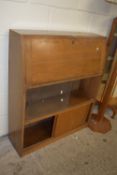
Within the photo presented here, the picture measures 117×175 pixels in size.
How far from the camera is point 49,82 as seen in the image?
1.34 metres

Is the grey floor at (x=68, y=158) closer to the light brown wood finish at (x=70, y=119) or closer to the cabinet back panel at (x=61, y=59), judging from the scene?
the light brown wood finish at (x=70, y=119)

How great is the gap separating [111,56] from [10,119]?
1342 millimetres

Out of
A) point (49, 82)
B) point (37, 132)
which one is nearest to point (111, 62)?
point (49, 82)

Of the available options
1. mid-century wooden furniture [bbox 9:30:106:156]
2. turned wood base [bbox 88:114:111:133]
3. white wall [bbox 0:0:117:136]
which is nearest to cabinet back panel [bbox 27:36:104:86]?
mid-century wooden furniture [bbox 9:30:106:156]

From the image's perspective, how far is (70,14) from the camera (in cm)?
157

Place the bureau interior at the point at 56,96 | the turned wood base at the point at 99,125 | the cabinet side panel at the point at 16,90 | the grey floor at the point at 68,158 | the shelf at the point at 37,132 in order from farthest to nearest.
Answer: the turned wood base at the point at 99,125, the shelf at the point at 37,132, the bureau interior at the point at 56,96, the grey floor at the point at 68,158, the cabinet side panel at the point at 16,90

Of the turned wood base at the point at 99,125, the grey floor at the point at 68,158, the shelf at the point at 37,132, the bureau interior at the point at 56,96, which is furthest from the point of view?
the turned wood base at the point at 99,125

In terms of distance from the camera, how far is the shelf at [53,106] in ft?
4.84

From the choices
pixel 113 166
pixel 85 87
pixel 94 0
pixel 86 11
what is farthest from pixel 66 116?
pixel 94 0

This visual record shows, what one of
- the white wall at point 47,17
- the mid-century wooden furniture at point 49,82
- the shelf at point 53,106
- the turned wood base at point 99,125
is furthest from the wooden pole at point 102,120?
the white wall at point 47,17

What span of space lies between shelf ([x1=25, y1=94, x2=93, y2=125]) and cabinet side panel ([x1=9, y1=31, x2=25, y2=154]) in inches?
4.4

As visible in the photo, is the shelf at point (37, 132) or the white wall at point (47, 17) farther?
the shelf at point (37, 132)

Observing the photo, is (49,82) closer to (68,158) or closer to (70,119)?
(70,119)

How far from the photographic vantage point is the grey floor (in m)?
1.46
